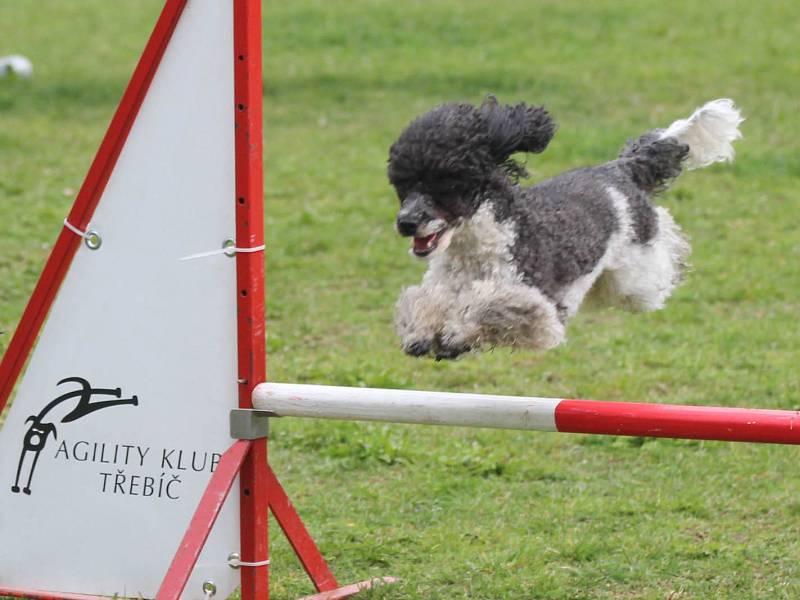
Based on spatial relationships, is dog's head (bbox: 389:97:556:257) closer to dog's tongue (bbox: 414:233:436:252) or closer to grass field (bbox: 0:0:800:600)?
dog's tongue (bbox: 414:233:436:252)

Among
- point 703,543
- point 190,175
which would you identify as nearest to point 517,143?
point 190,175

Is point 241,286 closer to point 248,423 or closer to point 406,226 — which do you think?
point 248,423

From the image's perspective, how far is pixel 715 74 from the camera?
1155 cm

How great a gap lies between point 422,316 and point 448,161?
39 centimetres

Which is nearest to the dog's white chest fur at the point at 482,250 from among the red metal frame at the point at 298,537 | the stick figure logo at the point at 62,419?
the red metal frame at the point at 298,537

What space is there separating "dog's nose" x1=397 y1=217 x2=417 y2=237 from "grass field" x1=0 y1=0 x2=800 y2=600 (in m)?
1.69

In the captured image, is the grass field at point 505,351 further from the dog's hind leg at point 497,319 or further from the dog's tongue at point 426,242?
the dog's tongue at point 426,242

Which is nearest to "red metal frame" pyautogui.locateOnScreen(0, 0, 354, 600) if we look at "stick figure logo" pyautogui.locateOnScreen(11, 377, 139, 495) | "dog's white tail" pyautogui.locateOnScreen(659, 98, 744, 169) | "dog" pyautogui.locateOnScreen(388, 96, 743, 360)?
"stick figure logo" pyautogui.locateOnScreen(11, 377, 139, 495)

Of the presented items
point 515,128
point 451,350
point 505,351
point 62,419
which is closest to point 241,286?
point 62,419

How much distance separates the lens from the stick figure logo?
413cm

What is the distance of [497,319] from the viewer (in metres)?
3.19

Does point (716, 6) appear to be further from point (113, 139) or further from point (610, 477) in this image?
point (113, 139)

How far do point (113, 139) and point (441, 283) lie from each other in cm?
128

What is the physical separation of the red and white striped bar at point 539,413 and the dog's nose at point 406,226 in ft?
2.05
